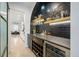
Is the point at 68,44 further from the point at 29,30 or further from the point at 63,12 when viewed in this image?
the point at 29,30

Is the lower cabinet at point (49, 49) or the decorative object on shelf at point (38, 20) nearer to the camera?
the lower cabinet at point (49, 49)

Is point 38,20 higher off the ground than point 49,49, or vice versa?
point 38,20

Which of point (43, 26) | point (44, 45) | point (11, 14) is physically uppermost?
point (11, 14)

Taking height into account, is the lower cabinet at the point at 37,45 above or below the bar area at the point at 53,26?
below

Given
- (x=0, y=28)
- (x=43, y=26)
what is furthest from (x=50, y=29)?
(x=0, y=28)
